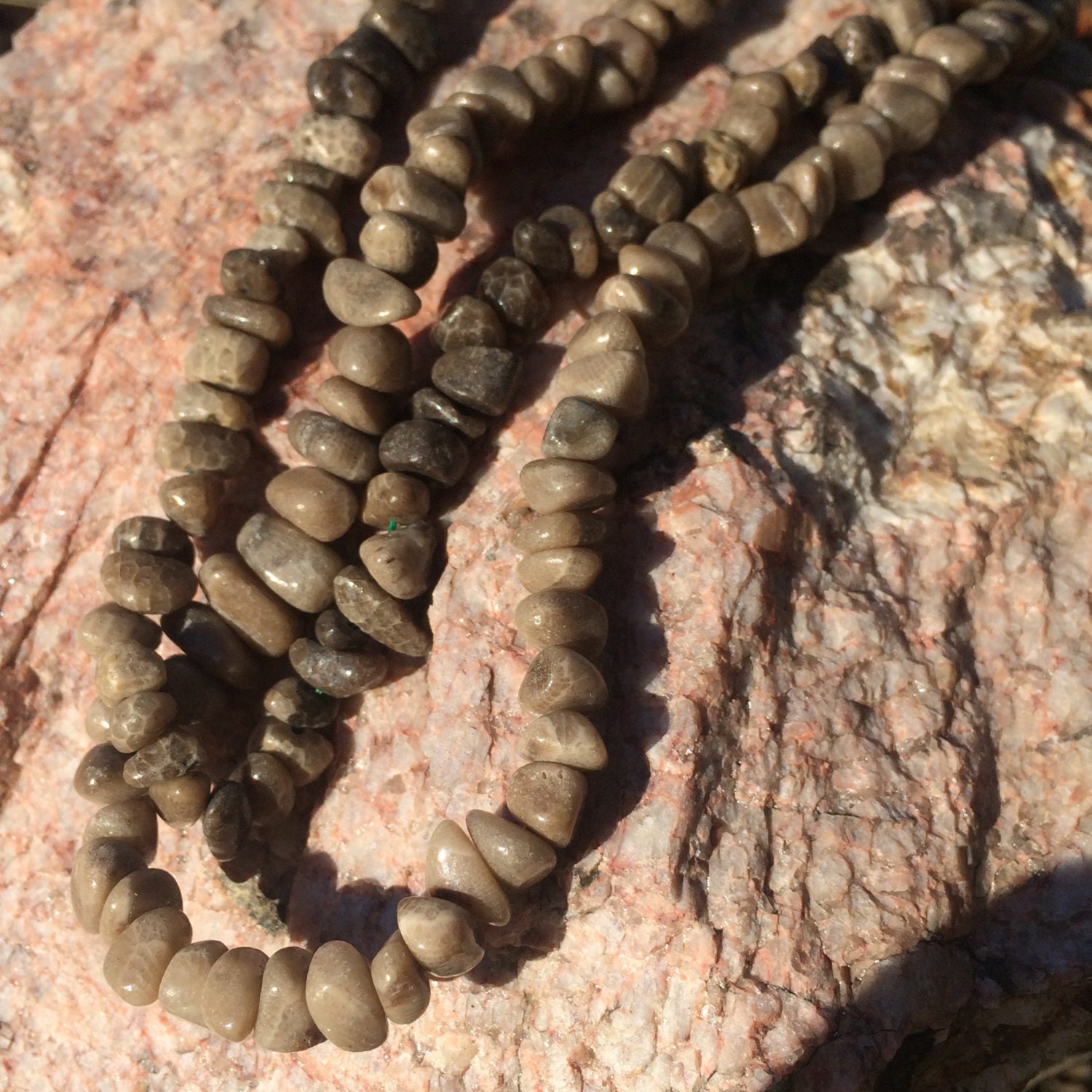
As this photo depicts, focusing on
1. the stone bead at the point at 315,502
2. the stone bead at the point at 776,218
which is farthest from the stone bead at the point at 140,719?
the stone bead at the point at 776,218

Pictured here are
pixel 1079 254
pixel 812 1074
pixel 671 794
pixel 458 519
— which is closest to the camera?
pixel 812 1074

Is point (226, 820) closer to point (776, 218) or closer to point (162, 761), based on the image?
point (162, 761)

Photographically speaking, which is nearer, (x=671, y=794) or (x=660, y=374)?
(x=671, y=794)

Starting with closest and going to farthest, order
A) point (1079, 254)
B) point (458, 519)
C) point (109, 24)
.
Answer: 1. point (458, 519)
2. point (1079, 254)
3. point (109, 24)

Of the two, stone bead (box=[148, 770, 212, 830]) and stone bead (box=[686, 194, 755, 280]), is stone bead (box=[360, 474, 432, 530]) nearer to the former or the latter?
stone bead (box=[148, 770, 212, 830])

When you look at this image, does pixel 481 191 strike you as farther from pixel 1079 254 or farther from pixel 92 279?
pixel 1079 254

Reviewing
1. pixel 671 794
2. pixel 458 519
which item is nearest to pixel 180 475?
pixel 458 519

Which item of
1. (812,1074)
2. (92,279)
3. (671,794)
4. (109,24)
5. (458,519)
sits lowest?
(812,1074)
